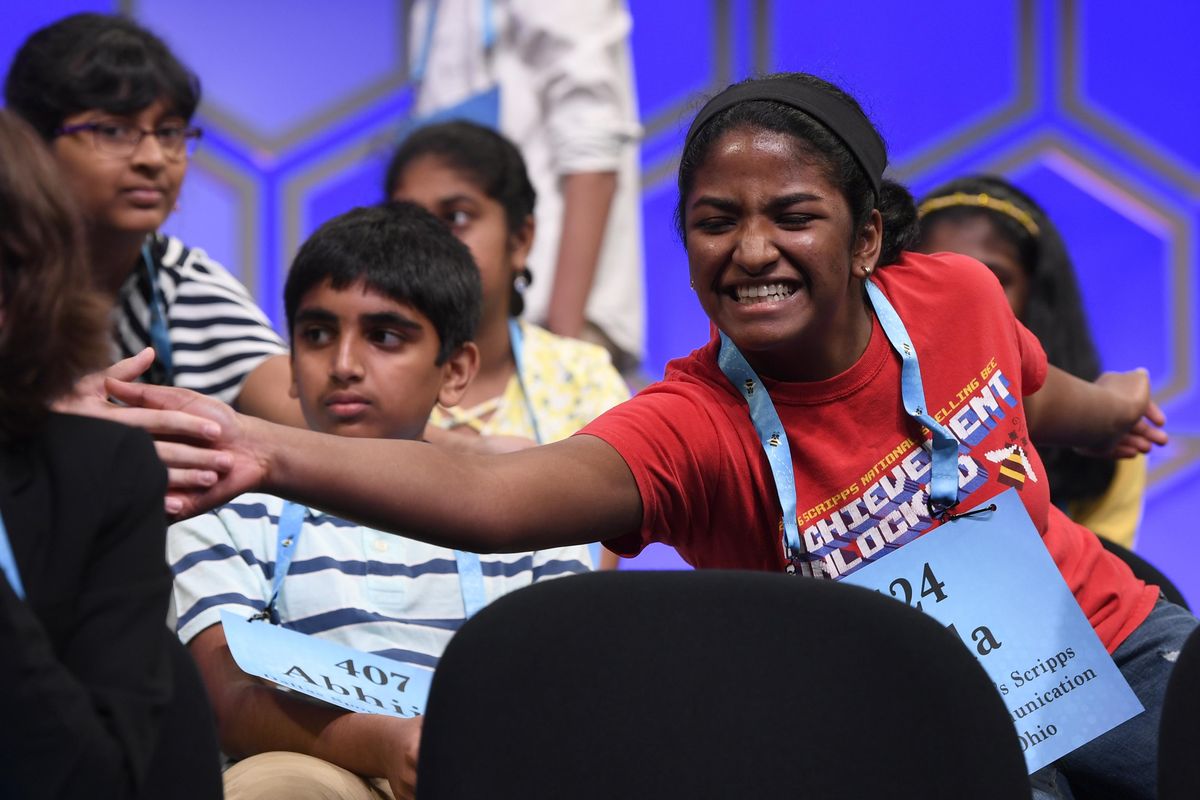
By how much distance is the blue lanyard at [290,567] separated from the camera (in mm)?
1976

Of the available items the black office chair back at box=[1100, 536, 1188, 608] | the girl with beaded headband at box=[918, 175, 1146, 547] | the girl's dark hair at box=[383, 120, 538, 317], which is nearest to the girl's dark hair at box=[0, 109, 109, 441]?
the black office chair back at box=[1100, 536, 1188, 608]

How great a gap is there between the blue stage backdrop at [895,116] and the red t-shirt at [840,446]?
2457 millimetres

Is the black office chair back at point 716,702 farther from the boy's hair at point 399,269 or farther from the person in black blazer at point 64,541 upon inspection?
the boy's hair at point 399,269

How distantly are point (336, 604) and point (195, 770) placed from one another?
0.69 metres

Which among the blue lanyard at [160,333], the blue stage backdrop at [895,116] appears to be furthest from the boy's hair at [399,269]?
the blue stage backdrop at [895,116]

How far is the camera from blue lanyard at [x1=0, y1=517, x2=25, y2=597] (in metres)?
1.13

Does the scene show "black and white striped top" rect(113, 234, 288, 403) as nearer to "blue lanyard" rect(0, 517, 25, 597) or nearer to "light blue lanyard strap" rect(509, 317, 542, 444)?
"light blue lanyard strap" rect(509, 317, 542, 444)

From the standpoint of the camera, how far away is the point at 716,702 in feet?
4.50

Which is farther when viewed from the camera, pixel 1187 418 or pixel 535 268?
pixel 1187 418

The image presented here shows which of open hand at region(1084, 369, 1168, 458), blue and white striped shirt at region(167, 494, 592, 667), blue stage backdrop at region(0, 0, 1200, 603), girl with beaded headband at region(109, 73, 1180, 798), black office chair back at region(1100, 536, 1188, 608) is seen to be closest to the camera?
girl with beaded headband at region(109, 73, 1180, 798)

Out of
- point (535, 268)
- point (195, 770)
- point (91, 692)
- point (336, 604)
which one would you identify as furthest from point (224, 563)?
point (535, 268)

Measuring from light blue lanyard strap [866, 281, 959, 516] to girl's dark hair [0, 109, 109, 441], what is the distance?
3.19 feet

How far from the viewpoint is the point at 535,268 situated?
342 centimetres

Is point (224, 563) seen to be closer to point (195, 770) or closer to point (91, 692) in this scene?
point (195, 770)
